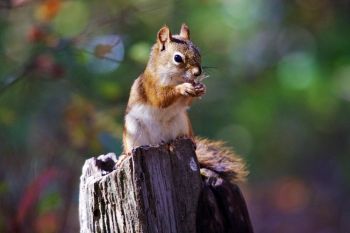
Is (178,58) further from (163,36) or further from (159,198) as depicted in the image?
(159,198)

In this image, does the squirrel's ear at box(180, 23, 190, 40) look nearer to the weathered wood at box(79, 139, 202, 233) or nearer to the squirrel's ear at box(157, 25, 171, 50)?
the squirrel's ear at box(157, 25, 171, 50)

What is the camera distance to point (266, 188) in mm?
7617

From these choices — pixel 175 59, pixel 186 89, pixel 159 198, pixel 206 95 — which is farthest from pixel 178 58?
pixel 206 95

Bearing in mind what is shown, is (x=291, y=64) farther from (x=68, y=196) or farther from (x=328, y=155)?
(x=68, y=196)

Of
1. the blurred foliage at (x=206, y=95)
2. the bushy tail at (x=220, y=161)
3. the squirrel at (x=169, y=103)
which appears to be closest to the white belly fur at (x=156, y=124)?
the squirrel at (x=169, y=103)

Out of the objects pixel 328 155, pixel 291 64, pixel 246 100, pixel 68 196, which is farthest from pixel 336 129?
pixel 68 196

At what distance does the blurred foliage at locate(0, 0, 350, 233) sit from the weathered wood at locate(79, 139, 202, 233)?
0.99 m

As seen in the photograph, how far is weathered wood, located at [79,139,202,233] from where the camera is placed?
225cm

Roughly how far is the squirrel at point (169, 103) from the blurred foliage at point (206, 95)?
1.73 feet

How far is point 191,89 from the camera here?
2562 millimetres

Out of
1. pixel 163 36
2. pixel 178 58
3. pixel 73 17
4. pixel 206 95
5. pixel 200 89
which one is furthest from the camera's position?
pixel 206 95

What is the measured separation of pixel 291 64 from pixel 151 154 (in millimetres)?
3499

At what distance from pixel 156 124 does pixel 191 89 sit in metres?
0.20

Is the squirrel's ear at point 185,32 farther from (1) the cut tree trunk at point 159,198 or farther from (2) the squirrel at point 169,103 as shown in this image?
(1) the cut tree trunk at point 159,198
